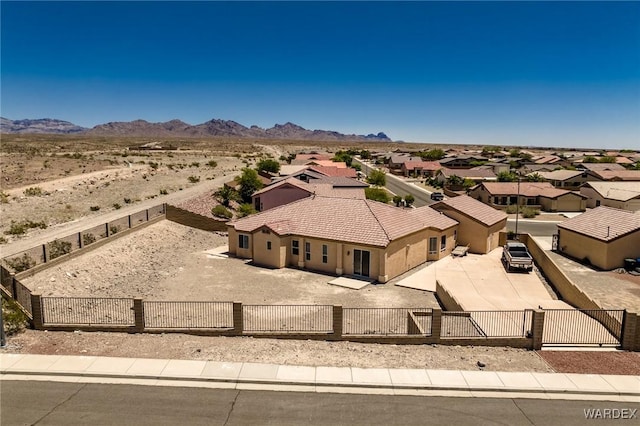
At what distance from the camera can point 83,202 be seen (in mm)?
50156

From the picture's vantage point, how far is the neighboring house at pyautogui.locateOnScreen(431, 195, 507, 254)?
3828cm

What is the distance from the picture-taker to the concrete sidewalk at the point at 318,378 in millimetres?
14562

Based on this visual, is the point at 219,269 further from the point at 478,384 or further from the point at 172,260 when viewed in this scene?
the point at 478,384

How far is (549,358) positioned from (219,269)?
21988 millimetres

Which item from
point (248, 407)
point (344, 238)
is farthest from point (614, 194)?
point (248, 407)

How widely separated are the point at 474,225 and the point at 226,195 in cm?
3022

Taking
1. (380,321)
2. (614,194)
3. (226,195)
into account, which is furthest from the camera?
(614,194)

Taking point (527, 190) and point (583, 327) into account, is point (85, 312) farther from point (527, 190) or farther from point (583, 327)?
point (527, 190)

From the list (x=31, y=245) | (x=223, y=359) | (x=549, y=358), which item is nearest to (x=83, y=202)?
(x=31, y=245)

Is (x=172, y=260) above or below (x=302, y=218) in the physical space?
below

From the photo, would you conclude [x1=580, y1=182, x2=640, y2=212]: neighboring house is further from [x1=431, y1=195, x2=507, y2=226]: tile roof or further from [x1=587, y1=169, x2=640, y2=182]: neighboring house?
[x1=431, y1=195, x2=507, y2=226]: tile roof

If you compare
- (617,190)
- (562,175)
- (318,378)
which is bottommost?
(318,378)

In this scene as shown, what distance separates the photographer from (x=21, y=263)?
26.1 metres

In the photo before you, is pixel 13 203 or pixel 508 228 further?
pixel 508 228
